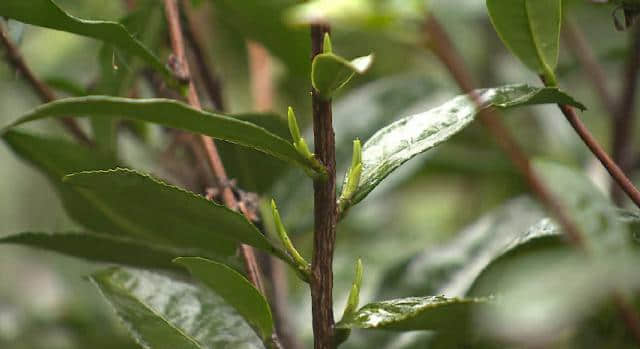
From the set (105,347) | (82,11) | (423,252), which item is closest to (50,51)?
(82,11)

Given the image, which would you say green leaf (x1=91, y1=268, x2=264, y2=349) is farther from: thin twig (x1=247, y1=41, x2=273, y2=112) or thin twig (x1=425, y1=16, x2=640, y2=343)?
thin twig (x1=247, y1=41, x2=273, y2=112)

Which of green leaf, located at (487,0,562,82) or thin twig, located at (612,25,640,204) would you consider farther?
thin twig, located at (612,25,640,204)

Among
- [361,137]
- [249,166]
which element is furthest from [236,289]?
[361,137]

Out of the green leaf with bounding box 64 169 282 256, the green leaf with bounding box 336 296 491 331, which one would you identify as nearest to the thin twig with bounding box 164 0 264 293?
the green leaf with bounding box 64 169 282 256

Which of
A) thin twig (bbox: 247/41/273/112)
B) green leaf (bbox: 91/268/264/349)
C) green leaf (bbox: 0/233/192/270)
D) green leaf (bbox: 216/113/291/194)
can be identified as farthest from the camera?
thin twig (bbox: 247/41/273/112)

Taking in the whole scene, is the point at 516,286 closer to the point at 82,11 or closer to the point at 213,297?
the point at 213,297

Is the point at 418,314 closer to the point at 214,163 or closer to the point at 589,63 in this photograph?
the point at 214,163
